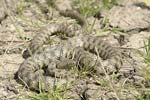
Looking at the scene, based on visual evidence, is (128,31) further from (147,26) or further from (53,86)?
(53,86)

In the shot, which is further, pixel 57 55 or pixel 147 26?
pixel 147 26

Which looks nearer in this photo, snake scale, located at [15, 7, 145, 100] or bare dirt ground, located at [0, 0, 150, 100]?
snake scale, located at [15, 7, 145, 100]

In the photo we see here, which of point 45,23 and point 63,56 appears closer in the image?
point 63,56

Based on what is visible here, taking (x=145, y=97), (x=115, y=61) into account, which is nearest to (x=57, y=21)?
(x=115, y=61)

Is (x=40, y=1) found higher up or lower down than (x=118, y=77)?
higher up

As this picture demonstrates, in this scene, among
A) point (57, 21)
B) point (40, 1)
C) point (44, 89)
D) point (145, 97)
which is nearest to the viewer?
point (145, 97)

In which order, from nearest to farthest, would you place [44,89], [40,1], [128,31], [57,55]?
[44,89] < [57,55] < [128,31] < [40,1]

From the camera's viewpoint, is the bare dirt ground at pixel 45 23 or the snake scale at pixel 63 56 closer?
the snake scale at pixel 63 56

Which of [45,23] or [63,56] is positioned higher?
[45,23]
